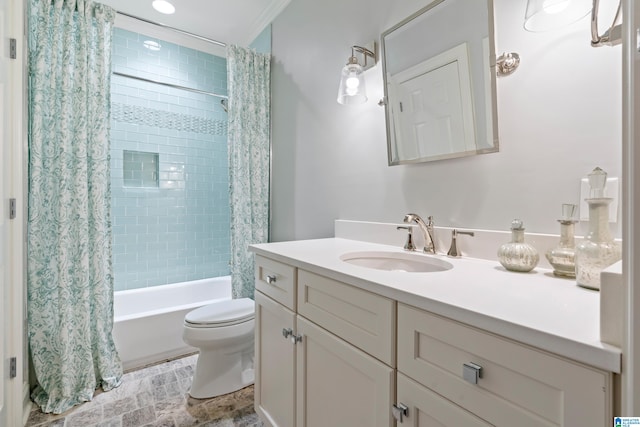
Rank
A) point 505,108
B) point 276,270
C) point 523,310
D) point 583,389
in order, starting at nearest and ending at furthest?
point 583,389 < point 523,310 < point 505,108 < point 276,270

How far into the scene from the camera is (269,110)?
93.7 inches

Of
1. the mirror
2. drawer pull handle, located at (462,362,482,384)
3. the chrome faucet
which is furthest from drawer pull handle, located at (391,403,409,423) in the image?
the mirror

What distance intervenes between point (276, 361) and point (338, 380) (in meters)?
0.42

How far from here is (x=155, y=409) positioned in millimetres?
1540

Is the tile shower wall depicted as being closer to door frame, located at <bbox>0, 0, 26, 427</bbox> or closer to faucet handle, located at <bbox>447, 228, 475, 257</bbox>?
door frame, located at <bbox>0, 0, 26, 427</bbox>

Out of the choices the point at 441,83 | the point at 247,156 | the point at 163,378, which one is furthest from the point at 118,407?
the point at 441,83

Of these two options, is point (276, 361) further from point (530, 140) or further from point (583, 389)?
point (530, 140)

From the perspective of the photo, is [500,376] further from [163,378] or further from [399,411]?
[163,378]

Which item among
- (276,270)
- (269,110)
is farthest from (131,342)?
(269,110)

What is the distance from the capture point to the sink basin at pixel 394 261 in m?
1.14

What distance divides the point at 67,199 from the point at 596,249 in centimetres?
222

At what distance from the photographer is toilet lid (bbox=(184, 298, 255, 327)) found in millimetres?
1631

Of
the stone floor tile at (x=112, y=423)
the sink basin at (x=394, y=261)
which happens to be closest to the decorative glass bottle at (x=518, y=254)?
the sink basin at (x=394, y=261)

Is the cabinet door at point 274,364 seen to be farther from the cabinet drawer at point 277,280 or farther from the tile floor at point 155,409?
the tile floor at point 155,409
